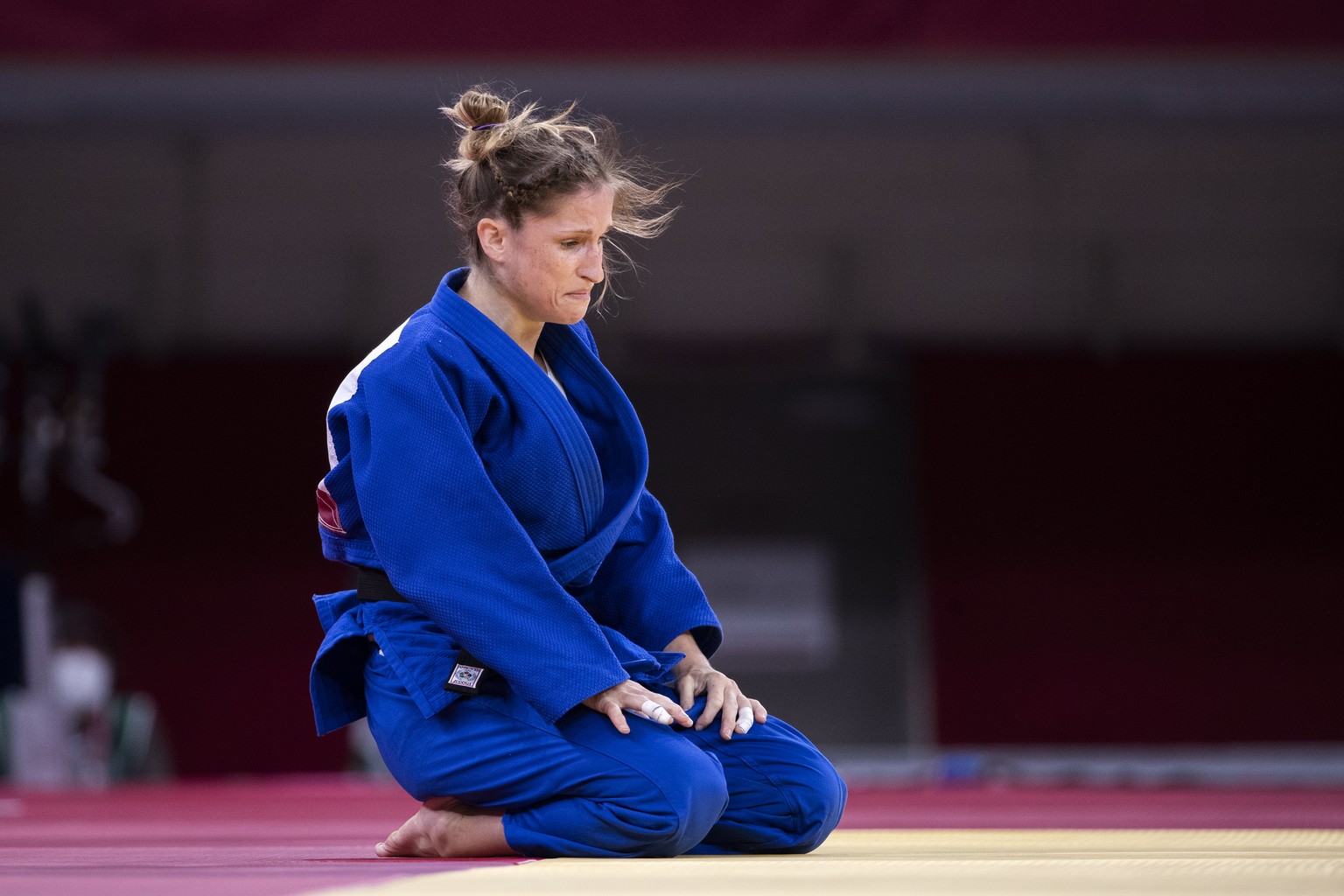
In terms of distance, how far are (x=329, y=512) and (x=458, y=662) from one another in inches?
10.5

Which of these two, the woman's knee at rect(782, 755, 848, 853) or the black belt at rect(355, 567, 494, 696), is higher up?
the black belt at rect(355, 567, 494, 696)

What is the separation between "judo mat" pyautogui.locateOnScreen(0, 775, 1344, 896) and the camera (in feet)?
3.69

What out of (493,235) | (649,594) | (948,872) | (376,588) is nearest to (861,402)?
(649,594)

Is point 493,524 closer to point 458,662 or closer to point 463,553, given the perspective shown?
point 463,553

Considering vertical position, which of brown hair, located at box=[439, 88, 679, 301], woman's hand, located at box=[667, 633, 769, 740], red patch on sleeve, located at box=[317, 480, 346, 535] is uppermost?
brown hair, located at box=[439, 88, 679, 301]

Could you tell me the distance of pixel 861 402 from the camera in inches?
261

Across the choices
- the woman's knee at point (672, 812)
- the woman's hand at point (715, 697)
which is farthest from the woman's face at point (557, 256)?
the woman's knee at point (672, 812)

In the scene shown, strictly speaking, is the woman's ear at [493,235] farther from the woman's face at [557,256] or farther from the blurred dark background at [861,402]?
the blurred dark background at [861,402]

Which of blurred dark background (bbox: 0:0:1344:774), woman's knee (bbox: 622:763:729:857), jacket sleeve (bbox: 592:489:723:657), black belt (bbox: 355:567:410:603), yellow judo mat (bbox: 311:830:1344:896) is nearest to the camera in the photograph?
yellow judo mat (bbox: 311:830:1344:896)

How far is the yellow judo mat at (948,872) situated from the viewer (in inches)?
42.8

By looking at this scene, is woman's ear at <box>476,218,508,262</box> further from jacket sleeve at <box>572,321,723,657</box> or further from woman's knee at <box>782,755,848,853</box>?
woman's knee at <box>782,755,848,853</box>

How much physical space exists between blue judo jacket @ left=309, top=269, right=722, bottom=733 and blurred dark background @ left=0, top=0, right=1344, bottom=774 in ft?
14.1

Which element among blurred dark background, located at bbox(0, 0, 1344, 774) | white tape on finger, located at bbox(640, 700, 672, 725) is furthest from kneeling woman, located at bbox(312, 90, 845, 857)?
blurred dark background, located at bbox(0, 0, 1344, 774)

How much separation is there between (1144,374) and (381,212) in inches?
134
